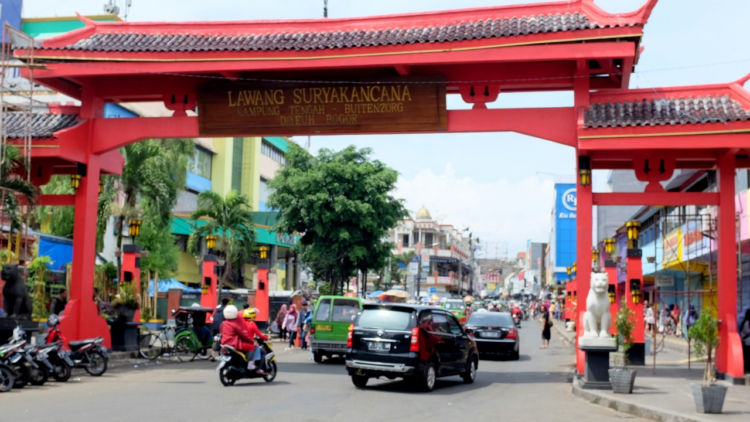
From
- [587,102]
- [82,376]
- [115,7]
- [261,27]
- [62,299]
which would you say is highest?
[115,7]

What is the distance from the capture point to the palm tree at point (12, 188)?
1764cm

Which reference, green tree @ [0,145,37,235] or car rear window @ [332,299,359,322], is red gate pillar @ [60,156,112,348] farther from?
car rear window @ [332,299,359,322]

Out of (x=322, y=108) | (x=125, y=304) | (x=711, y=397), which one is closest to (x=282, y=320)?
(x=125, y=304)

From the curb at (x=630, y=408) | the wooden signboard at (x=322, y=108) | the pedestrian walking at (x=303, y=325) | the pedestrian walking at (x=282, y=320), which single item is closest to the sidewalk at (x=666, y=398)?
the curb at (x=630, y=408)

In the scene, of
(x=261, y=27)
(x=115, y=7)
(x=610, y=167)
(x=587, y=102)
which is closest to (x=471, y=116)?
(x=587, y=102)

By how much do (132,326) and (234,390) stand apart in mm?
7805

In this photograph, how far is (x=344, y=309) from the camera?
22391 millimetres

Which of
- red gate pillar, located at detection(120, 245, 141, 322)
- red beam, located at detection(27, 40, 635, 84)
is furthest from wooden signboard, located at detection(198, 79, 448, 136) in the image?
red gate pillar, located at detection(120, 245, 141, 322)

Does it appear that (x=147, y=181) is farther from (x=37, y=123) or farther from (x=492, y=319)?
(x=492, y=319)

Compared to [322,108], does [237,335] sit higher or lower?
lower

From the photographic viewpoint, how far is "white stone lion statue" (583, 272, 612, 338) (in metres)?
14.9

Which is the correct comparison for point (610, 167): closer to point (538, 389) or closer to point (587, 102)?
point (587, 102)

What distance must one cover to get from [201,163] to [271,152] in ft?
36.1

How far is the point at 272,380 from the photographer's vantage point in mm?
16281
